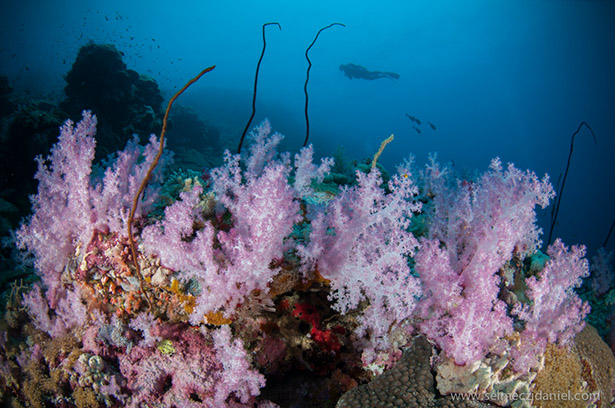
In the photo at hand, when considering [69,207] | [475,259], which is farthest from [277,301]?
[69,207]

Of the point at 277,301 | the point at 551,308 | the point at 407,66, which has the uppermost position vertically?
the point at 407,66

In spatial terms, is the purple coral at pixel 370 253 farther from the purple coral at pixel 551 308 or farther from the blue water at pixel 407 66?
the blue water at pixel 407 66

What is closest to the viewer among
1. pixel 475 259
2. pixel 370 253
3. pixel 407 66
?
pixel 370 253

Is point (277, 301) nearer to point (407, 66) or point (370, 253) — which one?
point (370, 253)

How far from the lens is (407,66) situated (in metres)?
102

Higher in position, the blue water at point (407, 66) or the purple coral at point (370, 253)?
the blue water at point (407, 66)

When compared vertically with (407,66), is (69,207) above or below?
below

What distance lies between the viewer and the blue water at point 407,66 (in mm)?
48875

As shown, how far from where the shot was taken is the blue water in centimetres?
4888

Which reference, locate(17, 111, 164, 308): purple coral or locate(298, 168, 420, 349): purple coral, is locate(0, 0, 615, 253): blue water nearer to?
locate(17, 111, 164, 308): purple coral

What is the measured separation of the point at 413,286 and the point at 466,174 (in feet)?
22.7

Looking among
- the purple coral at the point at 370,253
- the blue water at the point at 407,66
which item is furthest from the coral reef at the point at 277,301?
the blue water at the point at 407,66

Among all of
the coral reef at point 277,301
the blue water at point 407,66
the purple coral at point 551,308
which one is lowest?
the coral reef at point 277,301

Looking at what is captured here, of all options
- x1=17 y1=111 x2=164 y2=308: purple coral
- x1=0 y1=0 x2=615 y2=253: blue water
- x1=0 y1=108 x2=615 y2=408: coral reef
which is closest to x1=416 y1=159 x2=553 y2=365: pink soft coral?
x1=0 y1=108 x2=615 y2=408: coral reef
